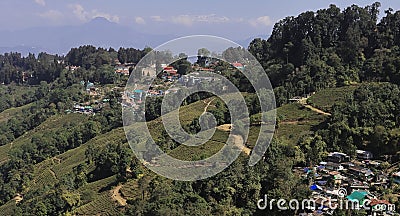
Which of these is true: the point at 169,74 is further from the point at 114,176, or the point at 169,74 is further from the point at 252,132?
the point at 252,132

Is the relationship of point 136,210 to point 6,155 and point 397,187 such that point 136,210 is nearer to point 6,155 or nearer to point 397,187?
point 397,187

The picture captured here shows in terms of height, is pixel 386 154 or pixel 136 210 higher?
pixel 386 154

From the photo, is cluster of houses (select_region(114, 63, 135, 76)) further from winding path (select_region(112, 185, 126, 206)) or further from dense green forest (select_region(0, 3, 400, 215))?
winding path (select_region(112, 185, 126, 206))

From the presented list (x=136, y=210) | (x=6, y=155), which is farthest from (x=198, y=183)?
(x=6, y=155)

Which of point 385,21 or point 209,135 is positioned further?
point 385,21

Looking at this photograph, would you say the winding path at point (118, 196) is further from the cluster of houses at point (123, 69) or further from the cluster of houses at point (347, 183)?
the cluster of houses at point (123, 69)
